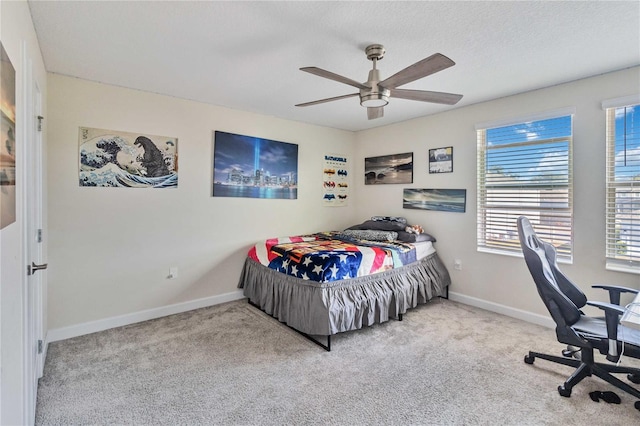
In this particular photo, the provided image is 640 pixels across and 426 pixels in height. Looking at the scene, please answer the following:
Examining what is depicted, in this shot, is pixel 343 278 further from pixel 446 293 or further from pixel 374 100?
pixel 446 293

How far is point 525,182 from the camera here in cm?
337

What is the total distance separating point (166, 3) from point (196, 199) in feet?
7.09

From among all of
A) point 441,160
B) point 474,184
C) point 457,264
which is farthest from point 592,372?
point 441,160

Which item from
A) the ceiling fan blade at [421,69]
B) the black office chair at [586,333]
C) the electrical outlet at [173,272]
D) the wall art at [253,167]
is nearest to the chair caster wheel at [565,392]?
the black office chair at [586,333]

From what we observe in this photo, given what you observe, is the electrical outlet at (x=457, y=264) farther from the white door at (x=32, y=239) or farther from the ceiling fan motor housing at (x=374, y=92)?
the white door at (x=32, y=239)

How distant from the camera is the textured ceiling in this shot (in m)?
1.88

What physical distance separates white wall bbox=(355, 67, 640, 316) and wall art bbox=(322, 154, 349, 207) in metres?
0.24

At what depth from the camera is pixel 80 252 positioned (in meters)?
2.94

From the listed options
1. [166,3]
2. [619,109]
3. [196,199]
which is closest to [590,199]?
[619,109]

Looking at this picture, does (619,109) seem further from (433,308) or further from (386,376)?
(386,376)

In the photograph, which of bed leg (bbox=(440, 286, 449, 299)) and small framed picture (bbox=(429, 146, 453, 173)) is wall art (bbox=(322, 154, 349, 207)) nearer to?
small framed picture (bbox=(429, 146, 453, 173))

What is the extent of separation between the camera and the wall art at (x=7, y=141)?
1144 millimetres

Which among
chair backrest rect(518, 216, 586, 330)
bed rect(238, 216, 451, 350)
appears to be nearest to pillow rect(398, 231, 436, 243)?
bed rect(238, 216, 451, 350)

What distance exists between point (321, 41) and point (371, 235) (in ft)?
8.15
